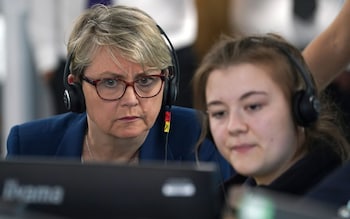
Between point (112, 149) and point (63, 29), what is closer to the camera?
point (112, 149)

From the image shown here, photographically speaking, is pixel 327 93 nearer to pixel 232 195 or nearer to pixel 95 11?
pixel 95 11

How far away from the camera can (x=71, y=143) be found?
2303 millimetres

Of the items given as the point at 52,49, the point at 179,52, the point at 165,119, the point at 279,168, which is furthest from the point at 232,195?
the point at 52,49

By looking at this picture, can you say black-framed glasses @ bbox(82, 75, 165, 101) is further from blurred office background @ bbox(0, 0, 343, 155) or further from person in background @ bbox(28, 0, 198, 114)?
blurred office background @ bbox(0, 0, 343, 155)

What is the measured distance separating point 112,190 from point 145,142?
83 cm

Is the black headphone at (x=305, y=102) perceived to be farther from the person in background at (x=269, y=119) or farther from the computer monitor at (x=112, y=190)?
the computer monitor at (x=112, y=190)

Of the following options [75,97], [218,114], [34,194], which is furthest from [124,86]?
[34,194]

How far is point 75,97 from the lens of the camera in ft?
7.17

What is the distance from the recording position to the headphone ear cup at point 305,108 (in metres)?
1.84

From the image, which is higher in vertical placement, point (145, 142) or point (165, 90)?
point (165, 90)

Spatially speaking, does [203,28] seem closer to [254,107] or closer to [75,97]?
[75,97]

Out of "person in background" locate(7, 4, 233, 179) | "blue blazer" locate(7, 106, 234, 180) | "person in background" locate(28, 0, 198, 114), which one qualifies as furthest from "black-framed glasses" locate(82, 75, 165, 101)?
"person in background" locate(28, 0, 198, 114)

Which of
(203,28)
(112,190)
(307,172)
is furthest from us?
(203,28)

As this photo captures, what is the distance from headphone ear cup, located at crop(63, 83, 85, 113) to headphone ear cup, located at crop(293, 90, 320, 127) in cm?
54
